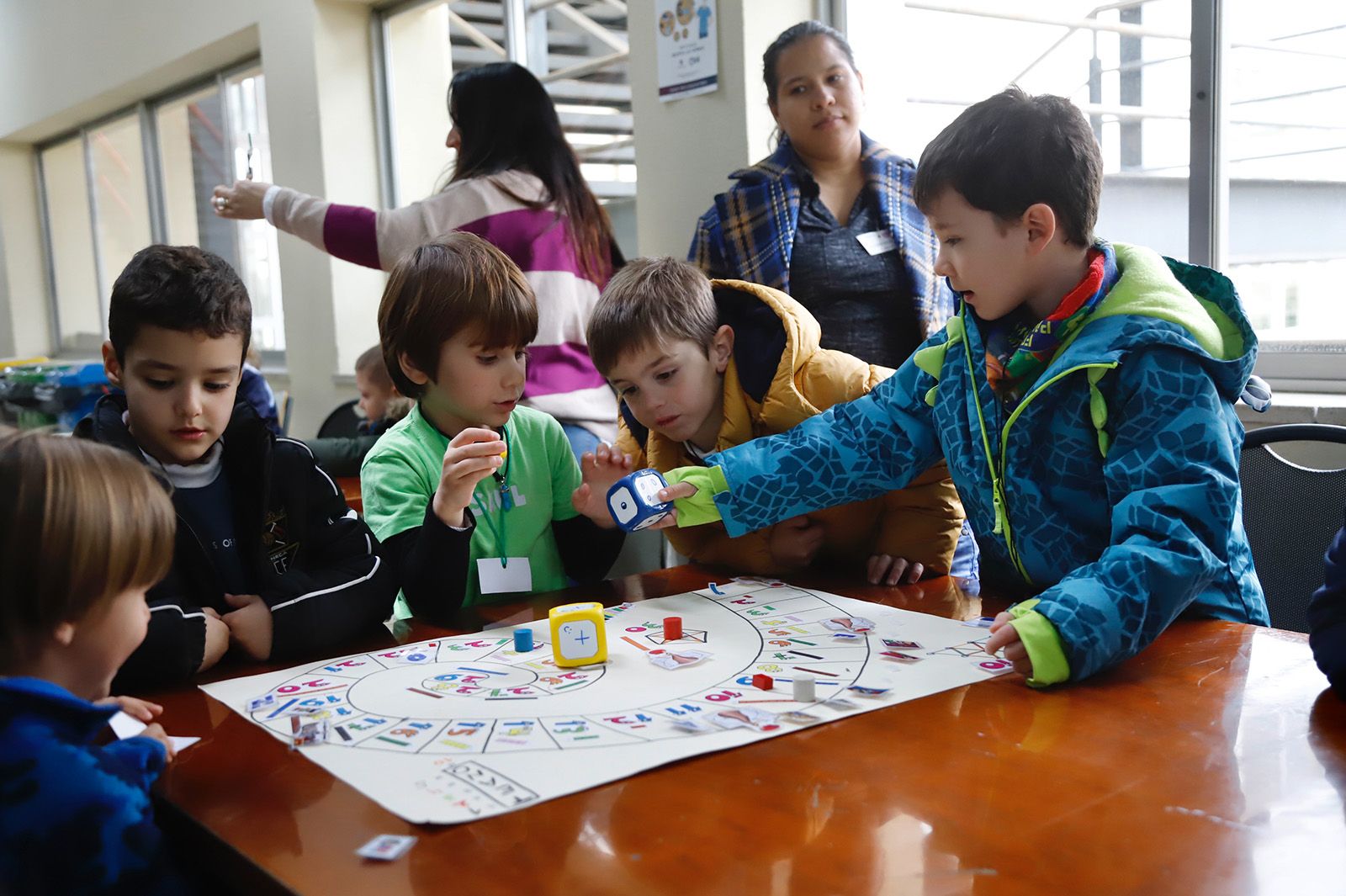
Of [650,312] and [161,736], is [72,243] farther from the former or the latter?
[161,736]

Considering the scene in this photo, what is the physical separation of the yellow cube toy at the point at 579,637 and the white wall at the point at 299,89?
12.3 feet

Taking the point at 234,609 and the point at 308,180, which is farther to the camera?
the point at 308,180

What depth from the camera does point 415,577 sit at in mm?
1312

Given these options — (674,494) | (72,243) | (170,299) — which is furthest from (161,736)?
(72,243)

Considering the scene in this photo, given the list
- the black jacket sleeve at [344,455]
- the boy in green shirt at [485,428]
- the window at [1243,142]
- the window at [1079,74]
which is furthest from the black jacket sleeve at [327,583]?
the window at [1243,142]

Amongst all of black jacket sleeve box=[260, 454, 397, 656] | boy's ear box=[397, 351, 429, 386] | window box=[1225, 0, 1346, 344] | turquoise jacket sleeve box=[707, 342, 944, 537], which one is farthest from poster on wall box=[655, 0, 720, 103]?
black jacket sleeve box=[260, 454, 397, 656]

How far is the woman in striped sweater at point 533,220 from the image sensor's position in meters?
2.24

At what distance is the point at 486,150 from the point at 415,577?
1250 mm

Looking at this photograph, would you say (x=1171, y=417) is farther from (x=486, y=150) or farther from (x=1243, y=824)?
(x=486, y=150)

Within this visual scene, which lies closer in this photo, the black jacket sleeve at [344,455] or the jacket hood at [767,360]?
the jacket hood at [767,360]

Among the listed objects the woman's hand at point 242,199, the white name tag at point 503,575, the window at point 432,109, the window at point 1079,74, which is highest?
the window at point 432,109

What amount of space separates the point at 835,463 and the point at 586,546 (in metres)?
0.41

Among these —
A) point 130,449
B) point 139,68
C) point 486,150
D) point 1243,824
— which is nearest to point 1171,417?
point 1243,824

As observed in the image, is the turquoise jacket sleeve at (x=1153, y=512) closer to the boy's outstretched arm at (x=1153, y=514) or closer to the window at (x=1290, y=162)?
the boy's outstretched arm at (x=1153, y=514)
